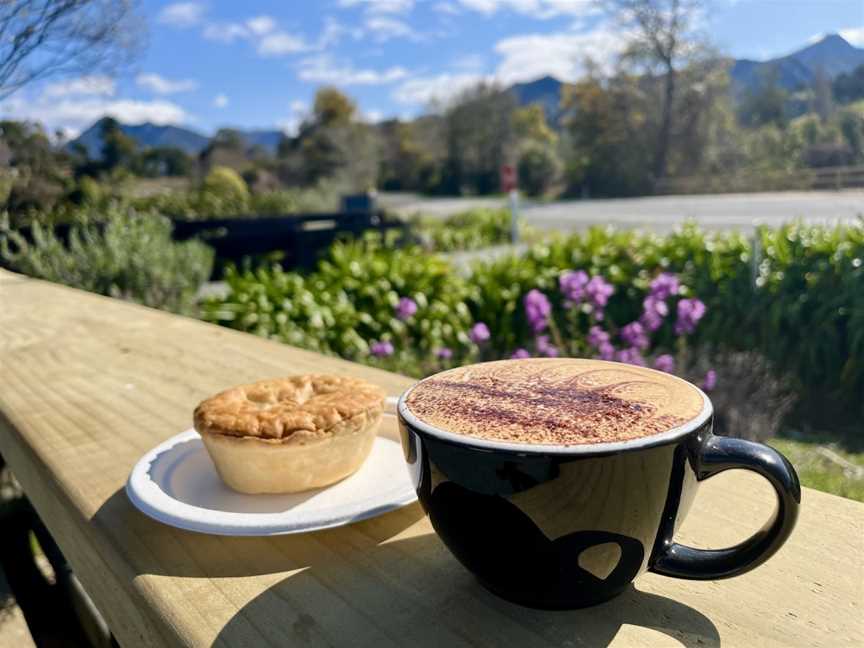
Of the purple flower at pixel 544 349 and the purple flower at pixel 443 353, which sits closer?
the purple flower at pixel 544 349

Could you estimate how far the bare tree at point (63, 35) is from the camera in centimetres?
295

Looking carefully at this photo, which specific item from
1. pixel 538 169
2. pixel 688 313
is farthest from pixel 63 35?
pixel 538 169

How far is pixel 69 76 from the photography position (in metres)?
3.73

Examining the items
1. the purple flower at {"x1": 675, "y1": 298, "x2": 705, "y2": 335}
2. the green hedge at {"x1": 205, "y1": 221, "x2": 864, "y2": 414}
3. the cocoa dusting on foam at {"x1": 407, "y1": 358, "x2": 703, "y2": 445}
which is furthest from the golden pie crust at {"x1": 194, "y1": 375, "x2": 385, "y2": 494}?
the green hedge at {"x1": 205, "y1": 221, "x2": 864, "y2": 414}

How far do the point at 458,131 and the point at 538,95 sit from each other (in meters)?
4.50

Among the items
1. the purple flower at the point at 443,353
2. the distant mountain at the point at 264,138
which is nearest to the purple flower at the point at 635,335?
the purple flower at the point at 443,353

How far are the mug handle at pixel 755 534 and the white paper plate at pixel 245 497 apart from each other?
273 mm

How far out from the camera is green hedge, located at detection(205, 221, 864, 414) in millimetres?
3029

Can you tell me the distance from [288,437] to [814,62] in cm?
259

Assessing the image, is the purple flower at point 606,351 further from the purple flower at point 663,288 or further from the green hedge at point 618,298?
the green hedge at point 618,298

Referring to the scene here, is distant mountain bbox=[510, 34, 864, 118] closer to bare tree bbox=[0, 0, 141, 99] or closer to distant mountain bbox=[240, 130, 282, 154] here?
bare tree bbox=[0, 0, 141, 99]

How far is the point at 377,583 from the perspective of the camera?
0.60 metres

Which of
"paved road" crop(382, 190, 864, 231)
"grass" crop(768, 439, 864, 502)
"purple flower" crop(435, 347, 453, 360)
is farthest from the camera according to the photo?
"paved road" crop(382, 190, 864, 231)

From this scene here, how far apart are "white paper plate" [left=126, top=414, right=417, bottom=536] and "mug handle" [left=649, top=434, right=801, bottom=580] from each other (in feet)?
0.90
